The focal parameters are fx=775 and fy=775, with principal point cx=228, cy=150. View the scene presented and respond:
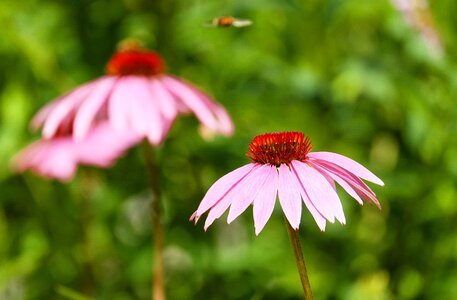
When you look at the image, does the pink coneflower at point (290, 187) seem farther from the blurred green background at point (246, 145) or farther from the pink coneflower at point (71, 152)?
the pink coneflower at point (71, 152)

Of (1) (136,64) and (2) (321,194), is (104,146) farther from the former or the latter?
(2) (321,194)

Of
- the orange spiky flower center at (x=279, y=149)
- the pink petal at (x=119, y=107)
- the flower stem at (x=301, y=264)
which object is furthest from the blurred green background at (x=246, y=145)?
the flower stem at (x=301, y=264)

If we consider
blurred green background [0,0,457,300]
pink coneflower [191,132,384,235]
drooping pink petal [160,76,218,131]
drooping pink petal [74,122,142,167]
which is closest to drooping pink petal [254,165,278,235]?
pink coneflower [191,132,384,235]

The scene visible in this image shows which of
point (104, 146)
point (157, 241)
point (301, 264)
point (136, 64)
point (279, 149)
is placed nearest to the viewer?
point (301, 264)

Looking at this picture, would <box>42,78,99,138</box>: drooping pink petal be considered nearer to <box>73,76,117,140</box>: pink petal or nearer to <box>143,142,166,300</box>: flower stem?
<box>73,76,117,140</box>: pink petal

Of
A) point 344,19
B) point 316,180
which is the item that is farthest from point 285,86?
point 316,180

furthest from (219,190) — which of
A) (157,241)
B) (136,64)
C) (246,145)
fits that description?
(246,145)
